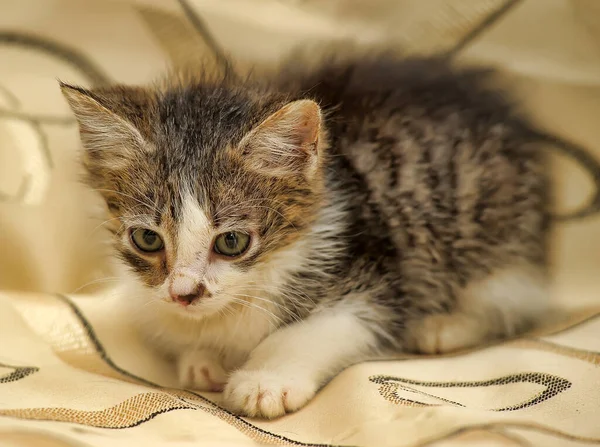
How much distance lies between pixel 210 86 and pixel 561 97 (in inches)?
33.7

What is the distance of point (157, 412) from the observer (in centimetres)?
99

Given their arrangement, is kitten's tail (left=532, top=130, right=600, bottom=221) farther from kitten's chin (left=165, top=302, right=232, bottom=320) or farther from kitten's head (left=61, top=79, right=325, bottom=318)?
kitten's chin (left=165, top=302, right=232, bottom=320)

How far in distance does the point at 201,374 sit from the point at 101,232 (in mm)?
504

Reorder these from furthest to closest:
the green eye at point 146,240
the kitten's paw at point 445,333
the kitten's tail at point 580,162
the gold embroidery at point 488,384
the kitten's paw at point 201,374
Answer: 1. the kitten's tail at point 580,162
2. the kitten's paw at point 445,333
3. the kitten's paw at point 201,374
4. the green eye at point 146,240
5. the gold embroidery at point 488,384

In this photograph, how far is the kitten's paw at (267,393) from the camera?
3.52ft

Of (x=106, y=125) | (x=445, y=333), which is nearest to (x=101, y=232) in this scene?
(x=106, y=125)

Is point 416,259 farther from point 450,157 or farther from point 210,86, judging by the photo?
point 210,86

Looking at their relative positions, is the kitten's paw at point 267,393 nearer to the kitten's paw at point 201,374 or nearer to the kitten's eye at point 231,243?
the kitten's paw at point 201,374

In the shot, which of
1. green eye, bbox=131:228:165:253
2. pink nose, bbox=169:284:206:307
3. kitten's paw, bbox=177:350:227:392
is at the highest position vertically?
green eye, bbox=131:228:165:253

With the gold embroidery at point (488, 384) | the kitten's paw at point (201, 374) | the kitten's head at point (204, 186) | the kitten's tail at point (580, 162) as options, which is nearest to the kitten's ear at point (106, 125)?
the kitten's head at point (204, 186)

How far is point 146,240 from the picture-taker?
114cm

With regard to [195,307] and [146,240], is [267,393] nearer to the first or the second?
[195,307]

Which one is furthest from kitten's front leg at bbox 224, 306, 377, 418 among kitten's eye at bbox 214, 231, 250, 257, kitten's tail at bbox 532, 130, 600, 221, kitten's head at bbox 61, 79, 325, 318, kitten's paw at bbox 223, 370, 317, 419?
kitten's tail at bbox 532, 130, 600, 221

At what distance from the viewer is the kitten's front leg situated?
3.56 ft
